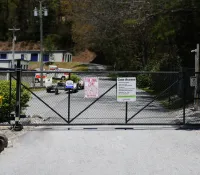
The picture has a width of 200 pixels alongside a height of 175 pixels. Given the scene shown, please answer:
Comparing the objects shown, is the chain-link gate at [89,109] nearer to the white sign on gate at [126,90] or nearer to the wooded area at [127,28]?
the white sign on gate at [126,90]

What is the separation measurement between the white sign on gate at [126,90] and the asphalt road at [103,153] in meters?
1.19

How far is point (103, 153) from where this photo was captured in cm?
942

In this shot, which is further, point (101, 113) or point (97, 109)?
point (97, 109)

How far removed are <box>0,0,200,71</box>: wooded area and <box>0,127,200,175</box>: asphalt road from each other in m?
8.29

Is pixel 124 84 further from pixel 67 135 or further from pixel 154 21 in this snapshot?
pixel 154 21

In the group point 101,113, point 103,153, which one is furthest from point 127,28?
point 103,153

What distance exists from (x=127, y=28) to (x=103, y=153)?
2801 centimetres

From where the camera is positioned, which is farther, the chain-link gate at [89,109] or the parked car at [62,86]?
the parked car at [62,86]

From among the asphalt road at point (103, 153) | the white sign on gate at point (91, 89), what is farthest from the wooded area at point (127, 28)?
the asphalt road at point (103, 153)

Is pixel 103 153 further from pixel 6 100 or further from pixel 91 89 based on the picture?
pixel 6 100

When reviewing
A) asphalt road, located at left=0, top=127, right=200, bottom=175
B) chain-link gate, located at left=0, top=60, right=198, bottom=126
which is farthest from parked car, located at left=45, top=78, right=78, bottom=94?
asphalt road, located at left=0, top=127, right=200, bottom=175

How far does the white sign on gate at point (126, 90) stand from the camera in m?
13.1

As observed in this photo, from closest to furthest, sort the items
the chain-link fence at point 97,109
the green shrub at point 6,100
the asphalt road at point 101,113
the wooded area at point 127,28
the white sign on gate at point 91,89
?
the white sign on gate at point 91,89, the chain-link fence at point 97,109, the green shrub at point 6,100, the asphalt road at point 101,113, the wooded area at point 127,28

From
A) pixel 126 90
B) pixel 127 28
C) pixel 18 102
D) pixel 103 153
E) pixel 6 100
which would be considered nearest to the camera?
pixel 103 153
